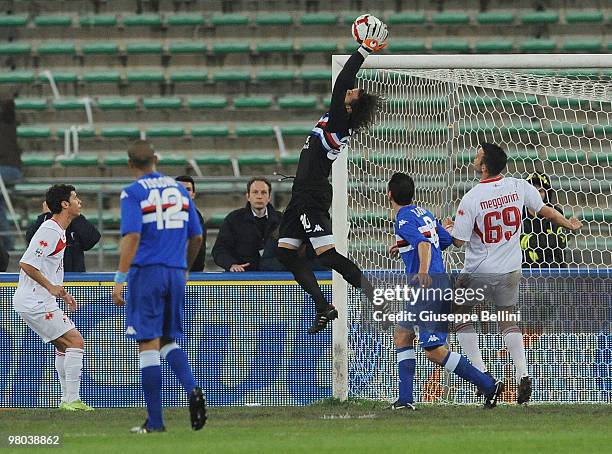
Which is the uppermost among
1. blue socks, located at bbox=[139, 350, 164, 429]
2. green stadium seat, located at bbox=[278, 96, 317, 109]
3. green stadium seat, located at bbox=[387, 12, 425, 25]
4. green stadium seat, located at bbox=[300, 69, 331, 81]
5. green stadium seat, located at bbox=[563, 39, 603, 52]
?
green stadium seat, located at bbox=[387, 12, 425, 25]

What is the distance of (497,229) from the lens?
10.9 m

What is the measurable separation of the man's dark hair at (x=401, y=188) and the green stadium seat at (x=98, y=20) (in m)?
10.4

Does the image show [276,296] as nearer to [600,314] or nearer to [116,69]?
[600,314]

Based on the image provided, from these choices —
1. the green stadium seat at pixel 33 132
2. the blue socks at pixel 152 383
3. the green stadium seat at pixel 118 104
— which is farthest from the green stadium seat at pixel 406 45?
the blue socks at pixel 152 383

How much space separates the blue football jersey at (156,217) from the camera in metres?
8.69

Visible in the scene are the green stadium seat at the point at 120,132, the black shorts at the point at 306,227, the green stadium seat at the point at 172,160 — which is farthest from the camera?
the green stadium seat at the point at 120,132

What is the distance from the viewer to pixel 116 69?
2017 centimetres

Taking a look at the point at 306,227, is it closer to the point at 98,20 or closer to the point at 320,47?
the point at 320,47

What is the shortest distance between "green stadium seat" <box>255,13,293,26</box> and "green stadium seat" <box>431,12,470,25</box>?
2.11 meters

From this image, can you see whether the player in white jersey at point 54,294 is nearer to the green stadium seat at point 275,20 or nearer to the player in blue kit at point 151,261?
the player in blue kit at point 151,261

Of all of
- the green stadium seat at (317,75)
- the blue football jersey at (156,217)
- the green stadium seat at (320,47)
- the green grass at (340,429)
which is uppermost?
the green stadium seat at (320,47)

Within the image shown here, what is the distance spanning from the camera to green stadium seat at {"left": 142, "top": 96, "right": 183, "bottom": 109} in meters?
19.4

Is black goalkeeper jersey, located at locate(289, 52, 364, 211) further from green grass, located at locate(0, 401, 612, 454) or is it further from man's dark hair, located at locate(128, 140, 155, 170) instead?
man's dark hair, located at locate(128, 140, 155, 170)

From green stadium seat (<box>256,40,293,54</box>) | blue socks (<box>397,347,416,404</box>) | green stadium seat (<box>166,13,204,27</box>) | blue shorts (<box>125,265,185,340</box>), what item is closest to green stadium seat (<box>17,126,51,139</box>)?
green stadium seat (<box>166,13,204,27</box>)
